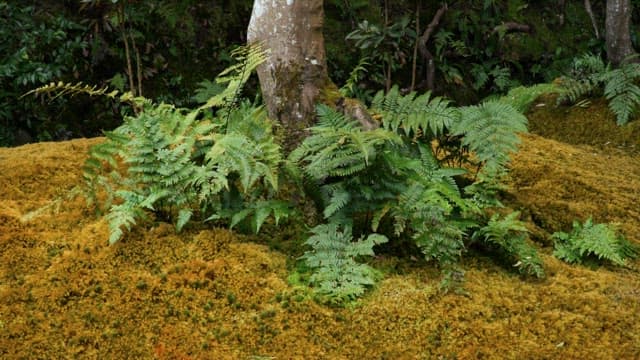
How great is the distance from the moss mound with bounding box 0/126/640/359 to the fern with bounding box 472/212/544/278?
3.6 inches

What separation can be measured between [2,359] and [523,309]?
261 centimetres

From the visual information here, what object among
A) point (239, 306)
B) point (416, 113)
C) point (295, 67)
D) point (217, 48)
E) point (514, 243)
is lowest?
point (239, 306)

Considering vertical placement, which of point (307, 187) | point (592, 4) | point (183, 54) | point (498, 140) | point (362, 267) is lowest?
point (362, 267)

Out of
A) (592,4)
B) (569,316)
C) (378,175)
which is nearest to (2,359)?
(378,175)

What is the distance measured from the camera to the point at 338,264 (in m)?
3.26

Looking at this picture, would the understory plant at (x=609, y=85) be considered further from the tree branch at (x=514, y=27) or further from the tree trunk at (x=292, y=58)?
the tree trunk at (x=292, y=58)

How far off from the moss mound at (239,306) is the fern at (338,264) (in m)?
0.09

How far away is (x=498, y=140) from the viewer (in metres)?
3.53

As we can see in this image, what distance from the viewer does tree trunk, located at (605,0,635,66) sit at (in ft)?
25.0

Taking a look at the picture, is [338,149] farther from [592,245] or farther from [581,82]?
[581,82]

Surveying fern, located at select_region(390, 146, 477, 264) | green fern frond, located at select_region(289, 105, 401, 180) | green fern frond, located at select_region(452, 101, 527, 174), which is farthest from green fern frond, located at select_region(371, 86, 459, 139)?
fern, located at select_region(390, 146, 477, 264)

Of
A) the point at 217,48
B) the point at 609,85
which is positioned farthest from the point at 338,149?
the point at 217,48

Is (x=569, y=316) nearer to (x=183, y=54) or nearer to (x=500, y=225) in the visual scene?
(x=500, y=225)

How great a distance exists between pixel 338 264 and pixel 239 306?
0.59 metres
